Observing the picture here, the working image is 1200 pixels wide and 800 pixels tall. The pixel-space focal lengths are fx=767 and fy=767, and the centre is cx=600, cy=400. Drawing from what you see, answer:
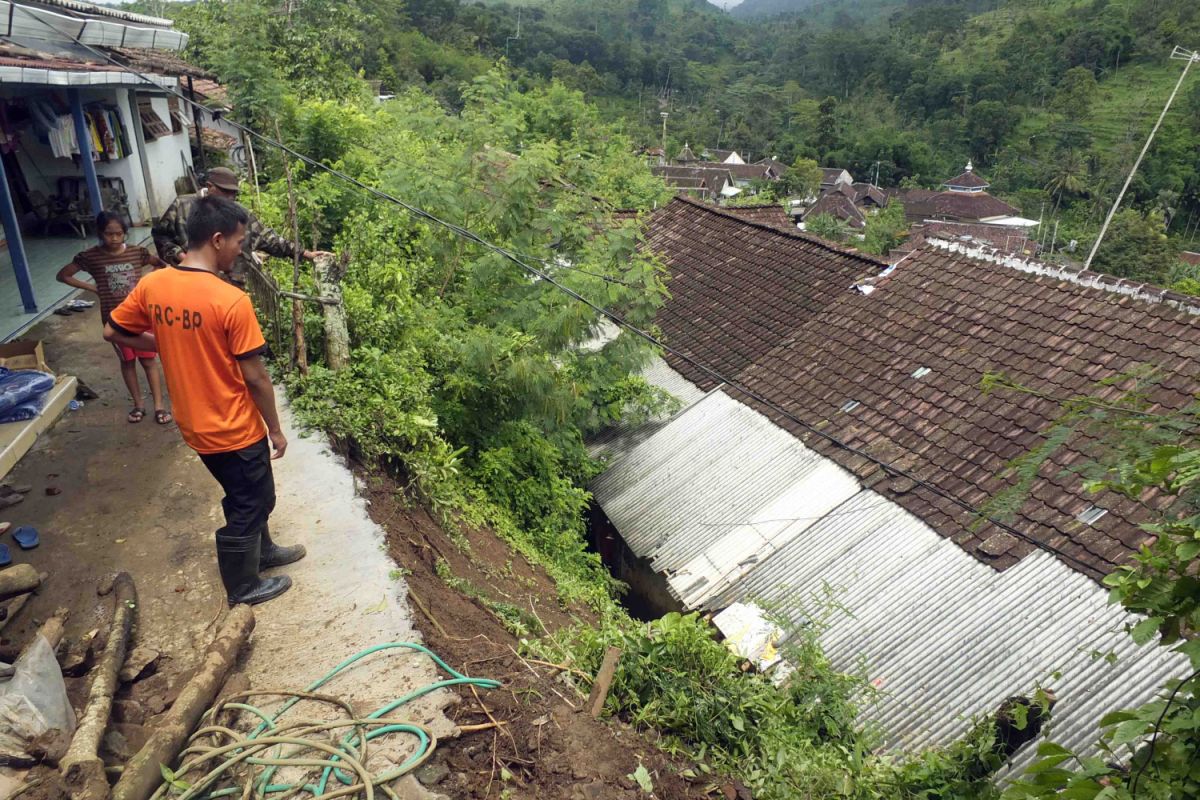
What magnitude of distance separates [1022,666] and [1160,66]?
309 feet

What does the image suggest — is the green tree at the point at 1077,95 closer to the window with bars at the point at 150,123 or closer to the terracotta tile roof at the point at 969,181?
the terracotta tile roof at the point at 969,181

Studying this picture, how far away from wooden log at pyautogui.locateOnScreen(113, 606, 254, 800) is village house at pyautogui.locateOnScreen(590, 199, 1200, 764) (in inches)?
135

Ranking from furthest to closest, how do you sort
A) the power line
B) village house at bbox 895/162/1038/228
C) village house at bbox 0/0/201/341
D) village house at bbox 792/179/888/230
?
village house at bbox 895/162/1038/228 → village house at bbox 792/179/888/230 → village house at bbox 0/0/201/341 → the power line

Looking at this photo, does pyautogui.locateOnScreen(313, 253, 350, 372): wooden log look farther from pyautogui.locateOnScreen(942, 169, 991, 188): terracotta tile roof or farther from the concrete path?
pyautogui.locateOnScreen(942, 169, 991, 188): terracotta tile roof

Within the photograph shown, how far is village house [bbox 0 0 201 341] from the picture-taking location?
6.53 m

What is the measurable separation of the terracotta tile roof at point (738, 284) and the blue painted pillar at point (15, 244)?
7.05m

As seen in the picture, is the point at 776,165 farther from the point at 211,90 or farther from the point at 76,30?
the point at 76,30

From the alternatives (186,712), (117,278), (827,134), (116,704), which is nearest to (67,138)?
(117,278)

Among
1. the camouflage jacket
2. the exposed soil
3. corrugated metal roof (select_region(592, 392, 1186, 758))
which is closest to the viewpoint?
the exposed soil

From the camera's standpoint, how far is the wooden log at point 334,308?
5879 millimetres

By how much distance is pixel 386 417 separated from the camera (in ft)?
19.3

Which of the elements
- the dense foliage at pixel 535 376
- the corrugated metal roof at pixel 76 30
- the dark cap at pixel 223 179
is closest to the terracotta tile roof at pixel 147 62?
the corrugated metal roof at pixel 76 30

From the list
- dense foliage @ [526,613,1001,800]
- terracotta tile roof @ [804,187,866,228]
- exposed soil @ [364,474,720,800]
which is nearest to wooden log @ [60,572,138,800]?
exposed soil @ [364,474,720,800]

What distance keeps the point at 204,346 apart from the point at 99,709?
1.50 metres
